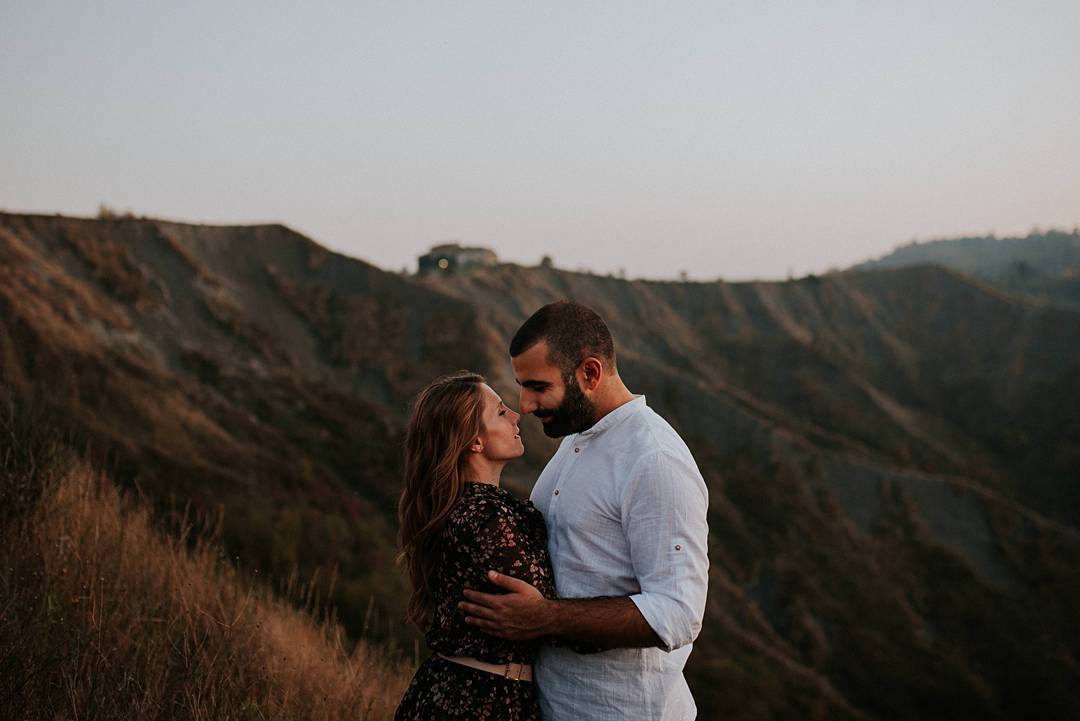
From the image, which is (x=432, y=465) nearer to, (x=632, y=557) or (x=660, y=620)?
(x=632, y=557)

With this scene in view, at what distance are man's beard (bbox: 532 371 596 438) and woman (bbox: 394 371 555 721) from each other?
0.26 meters

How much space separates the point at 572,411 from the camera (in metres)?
3.15

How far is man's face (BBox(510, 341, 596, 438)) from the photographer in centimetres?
312

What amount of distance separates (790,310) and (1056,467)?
2031 centimetres

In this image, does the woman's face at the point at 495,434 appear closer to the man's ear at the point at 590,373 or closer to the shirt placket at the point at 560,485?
the shirt placket at the point at 560,485

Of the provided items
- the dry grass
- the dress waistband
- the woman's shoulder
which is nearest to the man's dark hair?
the woman's shoulder

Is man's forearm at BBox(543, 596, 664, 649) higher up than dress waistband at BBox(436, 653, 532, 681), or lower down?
higher up

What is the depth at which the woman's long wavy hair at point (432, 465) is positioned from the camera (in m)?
3.25

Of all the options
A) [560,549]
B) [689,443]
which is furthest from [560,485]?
[689,443]

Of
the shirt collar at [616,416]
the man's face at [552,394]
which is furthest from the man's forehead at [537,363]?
the shirt collar at [616,416]

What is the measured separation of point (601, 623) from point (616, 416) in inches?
29.9

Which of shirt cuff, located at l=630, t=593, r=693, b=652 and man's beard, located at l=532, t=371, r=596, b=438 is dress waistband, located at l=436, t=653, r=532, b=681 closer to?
shirt cuff, located at l=630, t=593, r=693, b=652

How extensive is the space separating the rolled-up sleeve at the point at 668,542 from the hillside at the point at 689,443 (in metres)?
11.5

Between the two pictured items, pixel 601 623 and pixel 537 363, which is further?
pixel 537 363
